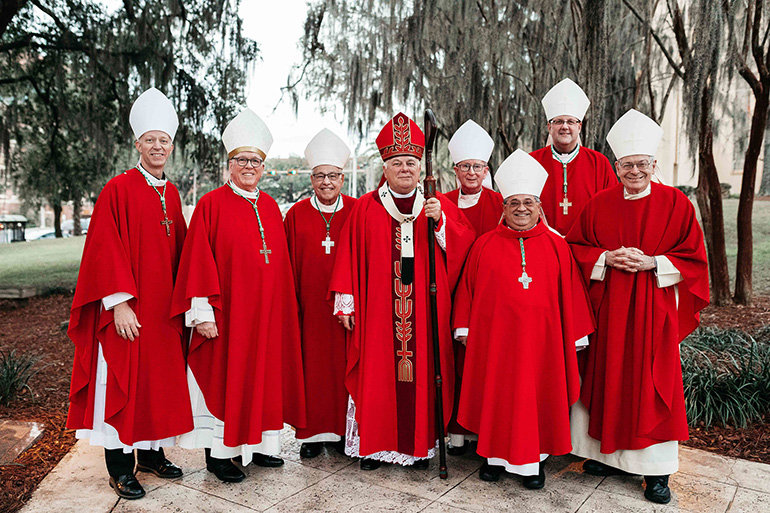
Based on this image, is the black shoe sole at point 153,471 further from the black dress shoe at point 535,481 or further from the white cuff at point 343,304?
the black dress shoe at point 535,481

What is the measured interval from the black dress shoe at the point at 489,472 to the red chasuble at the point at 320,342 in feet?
3.41

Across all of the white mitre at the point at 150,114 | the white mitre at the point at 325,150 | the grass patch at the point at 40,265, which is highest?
the white mitre at the point at 150,114

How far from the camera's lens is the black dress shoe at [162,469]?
3.89 m

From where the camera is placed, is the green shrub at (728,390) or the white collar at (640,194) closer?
Result: the white collar at (640,194)

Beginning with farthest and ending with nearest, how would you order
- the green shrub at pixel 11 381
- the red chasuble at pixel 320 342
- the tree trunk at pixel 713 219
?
the tree trunk at pixel 713 219 → the green shrub at pixel 11 381 → the red chasuble at pixel 320 342

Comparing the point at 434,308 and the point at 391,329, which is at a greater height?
the point at 434,308

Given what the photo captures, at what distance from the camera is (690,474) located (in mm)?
3926

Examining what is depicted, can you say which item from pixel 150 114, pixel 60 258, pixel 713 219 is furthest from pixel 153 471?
pixel 60 258

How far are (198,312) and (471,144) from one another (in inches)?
89.1

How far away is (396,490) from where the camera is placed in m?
3.69

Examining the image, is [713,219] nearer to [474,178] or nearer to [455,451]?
[474,178]

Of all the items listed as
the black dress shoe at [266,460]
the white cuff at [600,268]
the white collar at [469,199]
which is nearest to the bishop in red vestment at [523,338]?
the white cuff at [600,268]

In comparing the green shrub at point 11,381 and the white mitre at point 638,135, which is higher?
the white mitre at point 638,135

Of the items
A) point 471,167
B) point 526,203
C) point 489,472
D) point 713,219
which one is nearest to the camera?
point 526,203
